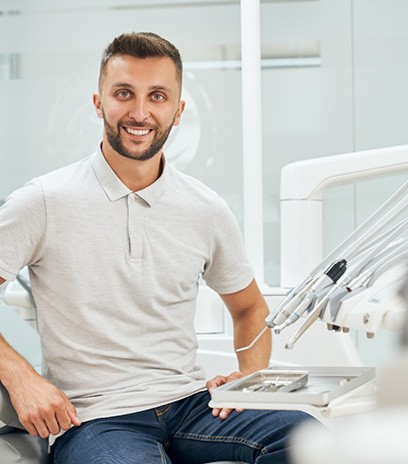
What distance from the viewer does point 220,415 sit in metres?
1.45

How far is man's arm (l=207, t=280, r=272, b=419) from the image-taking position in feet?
5.50

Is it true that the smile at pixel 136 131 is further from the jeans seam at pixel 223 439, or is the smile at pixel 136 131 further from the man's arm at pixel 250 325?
the jeans seam at pixel 223 439

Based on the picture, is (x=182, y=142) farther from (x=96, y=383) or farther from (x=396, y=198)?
(x=396, y=198)

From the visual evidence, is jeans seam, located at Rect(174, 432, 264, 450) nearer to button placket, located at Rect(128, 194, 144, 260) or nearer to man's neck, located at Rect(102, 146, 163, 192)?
button placket, located at Rect(128, 194, 144, 260)

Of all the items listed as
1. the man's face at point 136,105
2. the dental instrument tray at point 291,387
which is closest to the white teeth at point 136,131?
the man's face at point 136,105

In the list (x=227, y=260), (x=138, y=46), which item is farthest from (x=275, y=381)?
(x=138, y=46)

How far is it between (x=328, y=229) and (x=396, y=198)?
1858 millimetres

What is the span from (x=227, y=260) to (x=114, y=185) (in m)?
0.26

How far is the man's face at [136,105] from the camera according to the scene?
1.59 meters

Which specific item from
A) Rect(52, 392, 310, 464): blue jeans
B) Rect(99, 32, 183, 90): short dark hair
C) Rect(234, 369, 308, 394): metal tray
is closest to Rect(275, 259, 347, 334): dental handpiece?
Rect(234, 369, 308, 394): metal tray

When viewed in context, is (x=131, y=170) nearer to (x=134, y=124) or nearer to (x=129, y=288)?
(x=134, y=124)

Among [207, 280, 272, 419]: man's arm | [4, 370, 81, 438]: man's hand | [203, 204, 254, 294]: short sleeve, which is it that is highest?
[203, 204, 254, 294]: short sleeve

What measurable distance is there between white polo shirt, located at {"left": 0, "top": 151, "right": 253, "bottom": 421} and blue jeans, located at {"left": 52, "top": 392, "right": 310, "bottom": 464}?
0.03 meters

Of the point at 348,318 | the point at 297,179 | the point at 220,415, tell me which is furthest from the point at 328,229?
the point at 348,318
